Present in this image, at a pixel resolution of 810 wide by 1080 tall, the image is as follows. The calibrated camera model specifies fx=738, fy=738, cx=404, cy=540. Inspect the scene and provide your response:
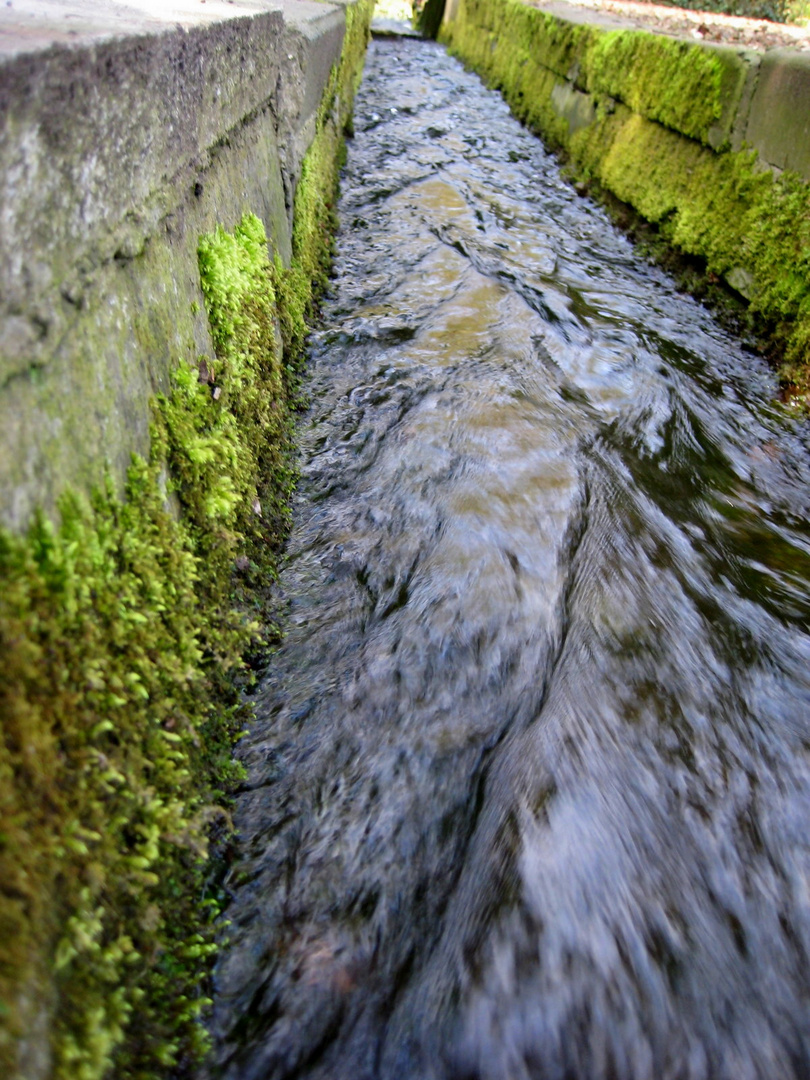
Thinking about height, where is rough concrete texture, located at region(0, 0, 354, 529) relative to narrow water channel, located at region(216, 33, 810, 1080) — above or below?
above

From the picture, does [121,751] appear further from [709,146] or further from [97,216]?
[709,146]

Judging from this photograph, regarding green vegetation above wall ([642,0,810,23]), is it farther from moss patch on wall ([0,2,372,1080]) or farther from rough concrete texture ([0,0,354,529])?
moss patch on wall ([0,2,372,1080])

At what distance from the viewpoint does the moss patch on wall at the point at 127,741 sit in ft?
2.97

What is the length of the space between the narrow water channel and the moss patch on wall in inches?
7.5

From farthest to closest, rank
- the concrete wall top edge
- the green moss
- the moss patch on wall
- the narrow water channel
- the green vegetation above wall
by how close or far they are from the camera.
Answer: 1. the green vegetation above wall
2. the green moss
3. the narrow water channel
4. the concrete wall top edge
5. the moss patch on wall

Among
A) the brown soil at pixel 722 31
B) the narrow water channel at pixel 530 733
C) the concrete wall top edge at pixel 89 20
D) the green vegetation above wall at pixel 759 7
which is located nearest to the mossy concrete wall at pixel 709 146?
the brown soil at pixel 722 31

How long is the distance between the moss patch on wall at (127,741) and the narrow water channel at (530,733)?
0.19 meters

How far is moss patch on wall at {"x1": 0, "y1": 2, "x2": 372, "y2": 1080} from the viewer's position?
905 mm

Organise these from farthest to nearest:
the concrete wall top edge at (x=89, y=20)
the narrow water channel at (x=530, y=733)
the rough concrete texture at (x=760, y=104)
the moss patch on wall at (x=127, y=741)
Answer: the rough concrete texture at (x=760, y=104) < the narrow water channel at (x=530, y=733) < the concrete wall top edge at (x=89, y=20) < the moss patch on wall at (x=127, y=741)

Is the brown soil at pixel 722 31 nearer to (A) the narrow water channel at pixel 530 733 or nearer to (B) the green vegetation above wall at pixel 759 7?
(A) the narrow water channel at pixel 530 733

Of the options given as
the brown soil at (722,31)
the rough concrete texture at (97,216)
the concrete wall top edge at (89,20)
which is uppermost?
the brown soil at (722,31)

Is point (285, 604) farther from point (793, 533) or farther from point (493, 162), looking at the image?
point (493, 162)

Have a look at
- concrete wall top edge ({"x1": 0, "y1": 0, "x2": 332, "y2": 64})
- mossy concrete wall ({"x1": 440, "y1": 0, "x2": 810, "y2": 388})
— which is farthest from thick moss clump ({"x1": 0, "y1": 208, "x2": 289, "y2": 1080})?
mossy concrete wall ({"x1": 440, "y1": 0, "x2": 810, "y2": 388})

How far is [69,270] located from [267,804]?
1176 mm
